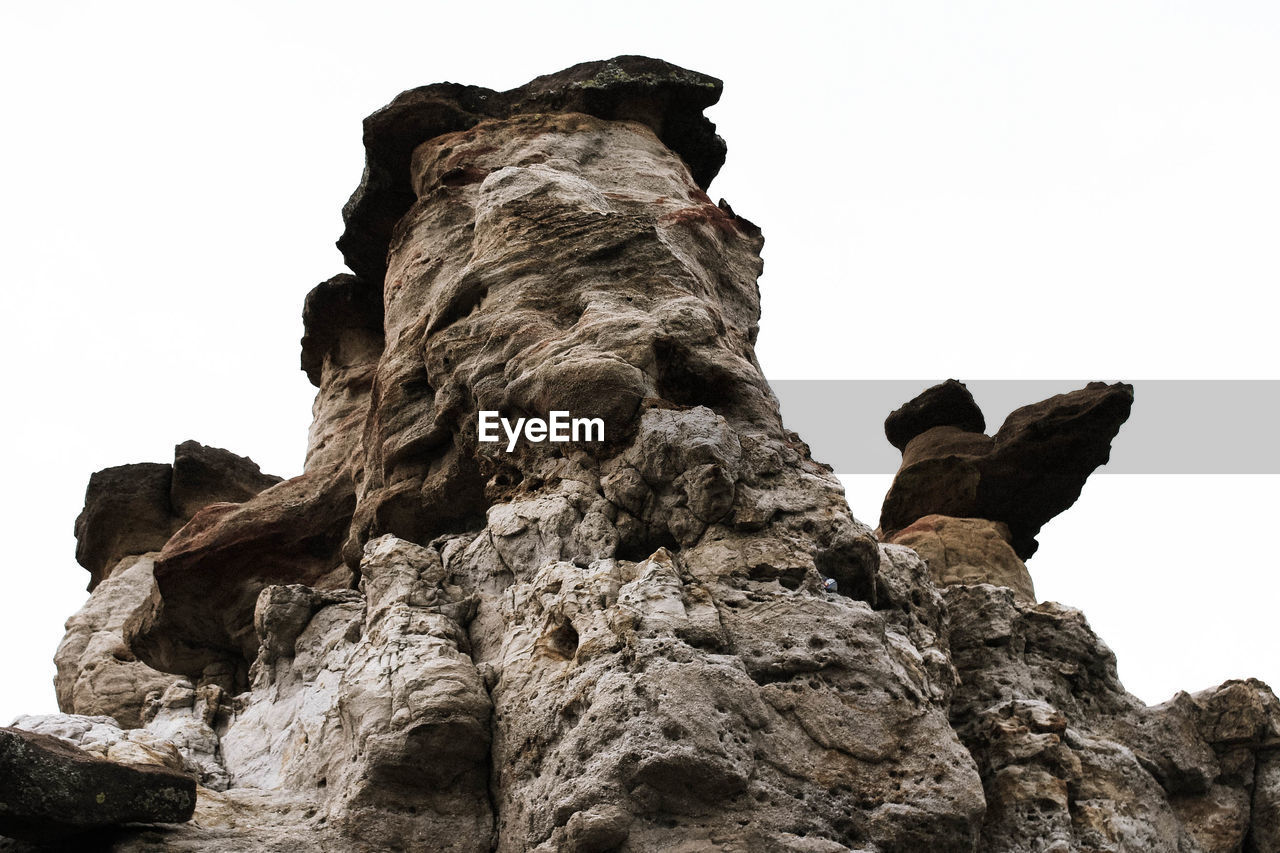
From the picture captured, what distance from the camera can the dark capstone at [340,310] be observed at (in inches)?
663

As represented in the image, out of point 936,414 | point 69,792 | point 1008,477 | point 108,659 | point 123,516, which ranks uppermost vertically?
point 936,414

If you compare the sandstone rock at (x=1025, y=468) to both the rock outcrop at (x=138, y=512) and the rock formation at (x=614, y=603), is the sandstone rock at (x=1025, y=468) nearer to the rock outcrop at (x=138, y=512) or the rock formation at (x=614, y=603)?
the rock formation at (x=614, y=603)

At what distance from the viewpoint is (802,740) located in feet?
25.5

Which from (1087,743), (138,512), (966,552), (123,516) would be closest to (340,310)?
(138,512)

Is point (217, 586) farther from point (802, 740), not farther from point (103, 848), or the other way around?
point (802, 740)

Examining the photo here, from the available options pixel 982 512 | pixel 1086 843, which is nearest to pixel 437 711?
pixel 1086 843

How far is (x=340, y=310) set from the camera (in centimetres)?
1692

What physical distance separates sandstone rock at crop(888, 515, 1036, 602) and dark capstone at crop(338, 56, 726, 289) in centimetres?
502

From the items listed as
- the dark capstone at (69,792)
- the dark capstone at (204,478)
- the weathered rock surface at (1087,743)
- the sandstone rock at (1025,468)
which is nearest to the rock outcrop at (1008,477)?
the sandstone rock at (1025,468)

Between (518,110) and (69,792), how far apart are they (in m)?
9.69

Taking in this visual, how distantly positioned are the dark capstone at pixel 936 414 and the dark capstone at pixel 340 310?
638cm

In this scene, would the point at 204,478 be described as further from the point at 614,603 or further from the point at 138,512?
the point at 614,603

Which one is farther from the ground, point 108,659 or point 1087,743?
point 108,659

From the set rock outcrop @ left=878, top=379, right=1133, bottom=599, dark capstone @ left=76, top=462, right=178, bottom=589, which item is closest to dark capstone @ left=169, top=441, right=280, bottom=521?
dark capstone @ left=76, top=462, right=178, bottom=589
